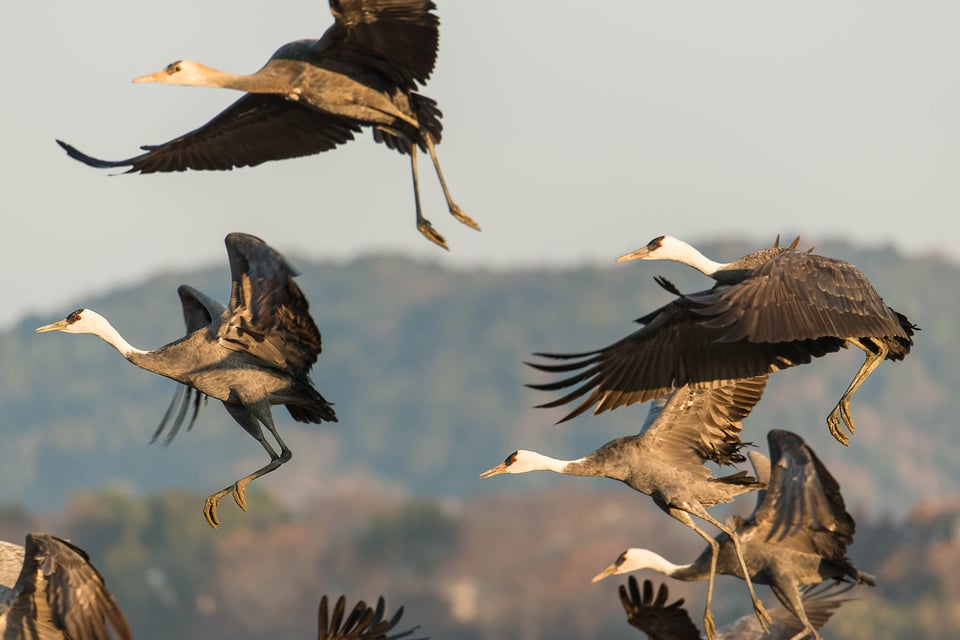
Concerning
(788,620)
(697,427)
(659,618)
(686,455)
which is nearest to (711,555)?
(686,455)

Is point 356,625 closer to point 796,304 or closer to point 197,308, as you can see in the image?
point 197,308

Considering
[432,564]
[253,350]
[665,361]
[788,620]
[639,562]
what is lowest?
[432,564]

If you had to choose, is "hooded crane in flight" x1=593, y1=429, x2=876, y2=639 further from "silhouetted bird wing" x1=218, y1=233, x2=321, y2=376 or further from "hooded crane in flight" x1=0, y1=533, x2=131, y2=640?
"hooded crane in flight" x1=0, y1=533, x2=131, y2=640

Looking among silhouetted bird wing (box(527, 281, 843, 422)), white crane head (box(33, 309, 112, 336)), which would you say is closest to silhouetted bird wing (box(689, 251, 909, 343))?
silhouetted bird wing (box(527, 281, 843, 422))

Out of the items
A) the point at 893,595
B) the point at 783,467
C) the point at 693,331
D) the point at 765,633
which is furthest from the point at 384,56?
the point at 893,595

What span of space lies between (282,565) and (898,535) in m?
36.1

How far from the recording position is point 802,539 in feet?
51.3

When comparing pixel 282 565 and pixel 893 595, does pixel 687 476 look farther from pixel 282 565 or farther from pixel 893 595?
pixel 282 565

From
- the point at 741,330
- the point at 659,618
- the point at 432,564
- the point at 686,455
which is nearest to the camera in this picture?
the point at 741,330

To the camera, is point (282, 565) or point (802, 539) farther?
point (282, 565)

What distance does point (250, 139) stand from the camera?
53.6 feet

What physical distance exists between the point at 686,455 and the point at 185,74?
16.1 feet

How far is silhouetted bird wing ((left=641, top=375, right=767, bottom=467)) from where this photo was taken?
48.8ft

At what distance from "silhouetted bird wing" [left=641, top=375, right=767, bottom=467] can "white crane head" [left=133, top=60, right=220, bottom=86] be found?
14.4 ft
